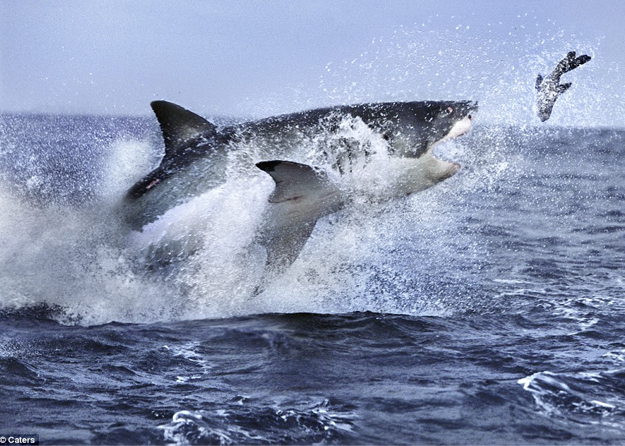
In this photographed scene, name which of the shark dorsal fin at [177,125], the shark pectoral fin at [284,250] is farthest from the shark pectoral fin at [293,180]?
the shark dorsal fin at [177,125]

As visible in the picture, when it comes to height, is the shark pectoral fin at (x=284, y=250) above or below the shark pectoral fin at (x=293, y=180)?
below

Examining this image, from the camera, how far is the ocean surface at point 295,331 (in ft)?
26.8

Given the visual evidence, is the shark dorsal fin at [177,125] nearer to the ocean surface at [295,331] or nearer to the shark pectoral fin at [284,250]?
the ocean surface at [295,331]

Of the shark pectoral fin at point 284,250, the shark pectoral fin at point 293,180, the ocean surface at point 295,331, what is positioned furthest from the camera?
the shark pectoral fin at point 284,250

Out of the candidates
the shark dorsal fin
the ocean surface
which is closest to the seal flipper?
the ocean surface

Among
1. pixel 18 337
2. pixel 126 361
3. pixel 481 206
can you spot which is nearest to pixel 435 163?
pixel 126 361

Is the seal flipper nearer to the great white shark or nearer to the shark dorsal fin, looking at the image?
the great white shark

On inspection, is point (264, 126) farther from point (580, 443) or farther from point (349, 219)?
point (580, 443)

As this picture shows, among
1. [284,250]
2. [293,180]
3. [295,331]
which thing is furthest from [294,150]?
[295,331]

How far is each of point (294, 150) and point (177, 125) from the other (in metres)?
1.90

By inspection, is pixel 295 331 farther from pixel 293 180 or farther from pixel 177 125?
pixel 177 125

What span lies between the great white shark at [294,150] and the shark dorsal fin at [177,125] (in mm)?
15

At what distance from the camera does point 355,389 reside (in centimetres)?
920

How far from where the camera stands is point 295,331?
12.1 m
